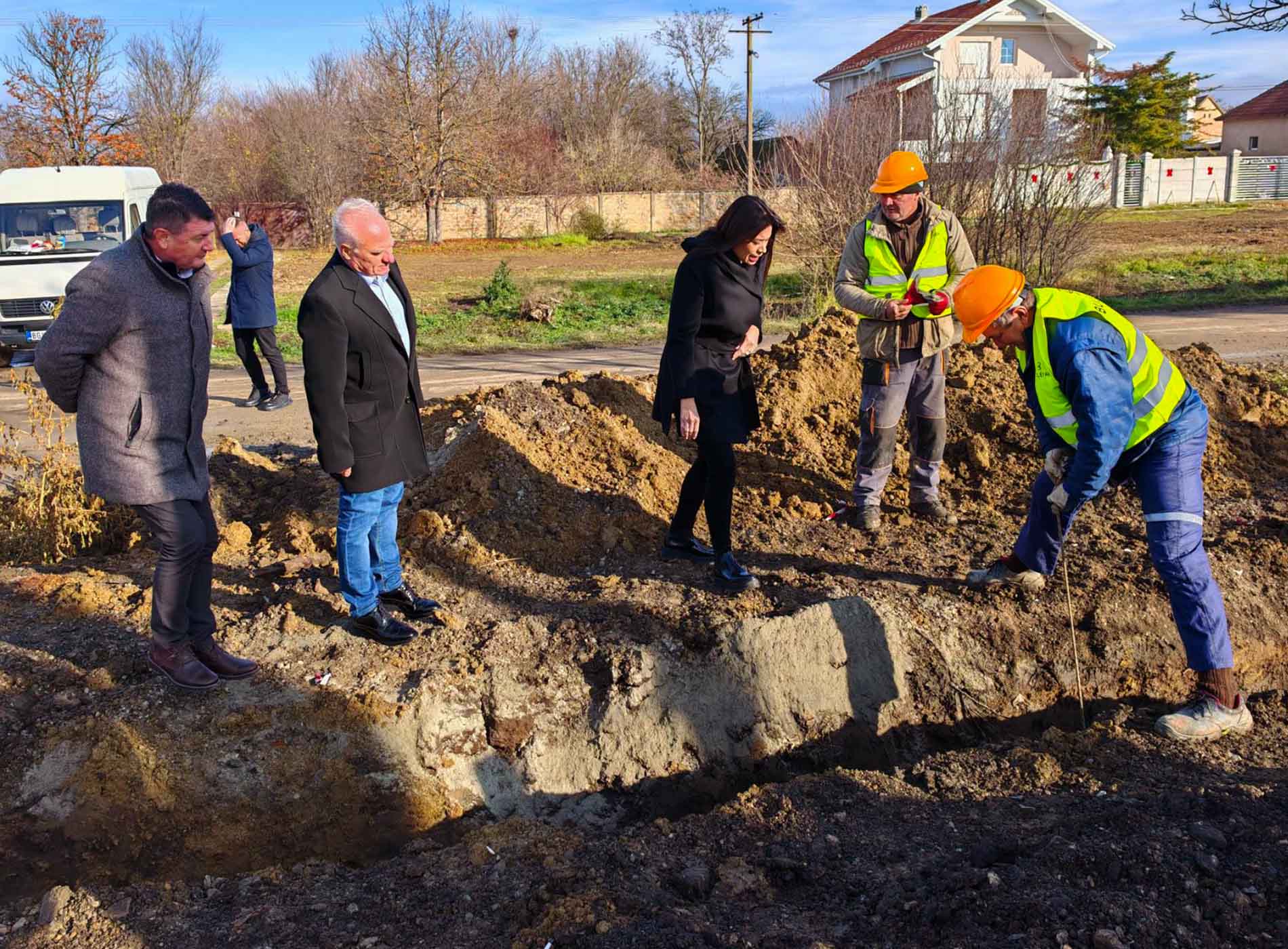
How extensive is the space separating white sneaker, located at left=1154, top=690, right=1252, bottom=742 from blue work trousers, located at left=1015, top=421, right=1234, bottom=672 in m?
0.15

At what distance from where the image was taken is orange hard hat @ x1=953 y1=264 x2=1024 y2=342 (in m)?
3.87

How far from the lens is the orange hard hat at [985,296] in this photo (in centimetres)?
387

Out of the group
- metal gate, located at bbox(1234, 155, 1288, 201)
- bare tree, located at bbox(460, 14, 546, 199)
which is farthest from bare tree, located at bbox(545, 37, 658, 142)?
metal gate, located at bbox(1234, 155, 1288, 201)

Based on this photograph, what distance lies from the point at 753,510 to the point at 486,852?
10.2ft

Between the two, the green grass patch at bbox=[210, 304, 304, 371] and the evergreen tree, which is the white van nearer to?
the green grass patch at bbox=[210, 304, 304, 371]

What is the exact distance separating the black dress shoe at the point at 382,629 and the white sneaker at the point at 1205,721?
3.11m

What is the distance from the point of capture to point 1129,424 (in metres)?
3.80

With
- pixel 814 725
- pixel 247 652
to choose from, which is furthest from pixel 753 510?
pixel 247 652

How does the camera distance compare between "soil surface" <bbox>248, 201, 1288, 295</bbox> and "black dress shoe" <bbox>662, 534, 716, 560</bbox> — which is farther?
"soil surface" <bbox>248, 201, 1288, 295</bbox>

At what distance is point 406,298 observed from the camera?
14.0 feet

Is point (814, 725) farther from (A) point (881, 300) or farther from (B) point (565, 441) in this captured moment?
(B) point (565, 441)

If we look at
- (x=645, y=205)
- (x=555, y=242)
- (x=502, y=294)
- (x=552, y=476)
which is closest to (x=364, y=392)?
(x=552, y=476)

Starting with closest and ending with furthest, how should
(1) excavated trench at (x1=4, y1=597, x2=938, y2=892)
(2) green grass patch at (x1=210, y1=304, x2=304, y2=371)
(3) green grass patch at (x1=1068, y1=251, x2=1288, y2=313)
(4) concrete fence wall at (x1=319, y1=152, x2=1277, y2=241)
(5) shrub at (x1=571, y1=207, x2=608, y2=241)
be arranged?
(1) excavated trench at (x1=4, y1=597, x2=938, y2=892)
(2) green grass patch at (x1=210, y1=304, x2=304, y2=371)
(3) green grass patch at (x1=1068, y1=251, x2=1288, y2=313)
(5) shrub at (x1=571, y1=207, x2=608, y2=241)
(4) concrete fence wall at (x1=319, y1=152, x2=1277, y2=241)

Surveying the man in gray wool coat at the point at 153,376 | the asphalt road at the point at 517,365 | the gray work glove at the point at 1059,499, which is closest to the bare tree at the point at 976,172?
the asphalt road at the point at 517,365
